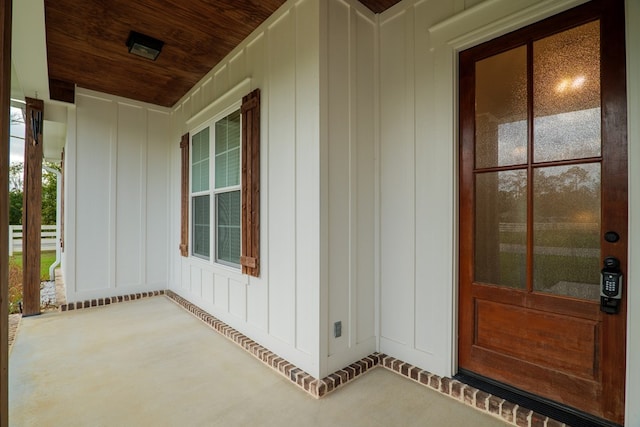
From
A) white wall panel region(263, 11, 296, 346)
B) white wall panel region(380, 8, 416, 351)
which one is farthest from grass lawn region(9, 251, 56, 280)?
white wall panel region(380, 8, 416, 351)

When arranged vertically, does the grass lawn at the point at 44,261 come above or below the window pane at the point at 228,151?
below

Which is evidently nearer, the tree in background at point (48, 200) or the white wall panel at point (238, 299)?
the white wall panel at point (238, 299)

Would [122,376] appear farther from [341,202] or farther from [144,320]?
[341,202]

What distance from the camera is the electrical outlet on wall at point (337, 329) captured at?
2363 millimetres

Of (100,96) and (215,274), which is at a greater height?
(100,96)

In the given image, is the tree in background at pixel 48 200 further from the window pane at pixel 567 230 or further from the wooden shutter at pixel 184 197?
the window pane at pixel 567 230

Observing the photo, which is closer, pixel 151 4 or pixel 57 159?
pixel 151 4

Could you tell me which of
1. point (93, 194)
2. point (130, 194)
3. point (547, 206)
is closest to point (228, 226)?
point (130, 194)

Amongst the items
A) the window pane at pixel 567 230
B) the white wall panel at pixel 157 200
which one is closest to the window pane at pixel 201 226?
the white wall panel at pixel 157 200

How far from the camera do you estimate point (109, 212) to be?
4.46 meters

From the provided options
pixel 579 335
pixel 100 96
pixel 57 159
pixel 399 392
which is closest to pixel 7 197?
pixel 399 392

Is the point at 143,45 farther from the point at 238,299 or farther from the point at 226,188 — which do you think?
the point at 238,299

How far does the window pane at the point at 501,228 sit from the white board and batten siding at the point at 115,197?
4.56 metres

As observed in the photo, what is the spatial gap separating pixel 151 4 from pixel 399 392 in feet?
11.9
